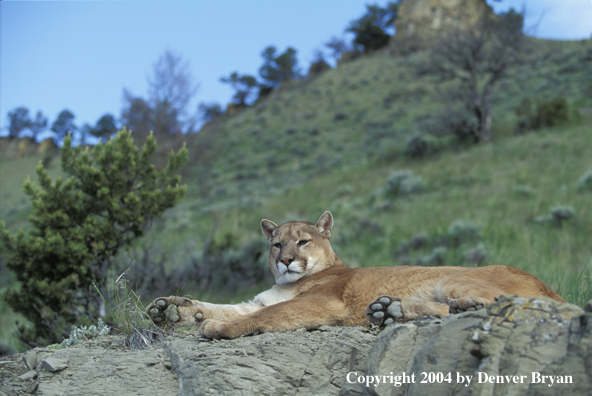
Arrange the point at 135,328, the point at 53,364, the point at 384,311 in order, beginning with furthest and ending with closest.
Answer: the point at 135,328 < the point at 384,311 < the point at 53,364

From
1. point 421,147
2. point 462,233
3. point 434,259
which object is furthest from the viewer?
point 421,147

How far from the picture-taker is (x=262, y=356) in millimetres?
3131

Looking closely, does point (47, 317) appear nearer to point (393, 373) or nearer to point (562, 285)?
point (393, 373)

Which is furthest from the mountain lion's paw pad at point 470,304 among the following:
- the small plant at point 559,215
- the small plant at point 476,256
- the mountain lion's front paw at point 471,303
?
the small plant at point 559,215

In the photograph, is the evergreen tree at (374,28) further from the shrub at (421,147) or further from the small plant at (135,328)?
the small plant at (135,328)

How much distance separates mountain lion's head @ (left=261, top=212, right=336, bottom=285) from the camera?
461 centimetres

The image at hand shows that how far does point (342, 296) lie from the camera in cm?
400

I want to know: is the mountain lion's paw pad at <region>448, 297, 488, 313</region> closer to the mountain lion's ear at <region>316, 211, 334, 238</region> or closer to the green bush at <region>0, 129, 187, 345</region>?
the mountain lion's ear at <region>316, 211, 334, 238</region>

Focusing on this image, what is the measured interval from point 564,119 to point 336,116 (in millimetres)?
20468

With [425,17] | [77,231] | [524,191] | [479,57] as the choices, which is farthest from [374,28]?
[77,231]

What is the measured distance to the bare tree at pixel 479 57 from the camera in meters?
21.4

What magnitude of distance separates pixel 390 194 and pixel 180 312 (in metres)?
14.5

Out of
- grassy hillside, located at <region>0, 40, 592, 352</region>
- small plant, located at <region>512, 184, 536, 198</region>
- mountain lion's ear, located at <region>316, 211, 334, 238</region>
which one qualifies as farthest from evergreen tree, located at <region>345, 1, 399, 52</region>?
mountain lion's ear, located at <region>316, 211, 334, 238</region>

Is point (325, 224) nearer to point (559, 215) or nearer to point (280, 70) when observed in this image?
point (559, 215)
